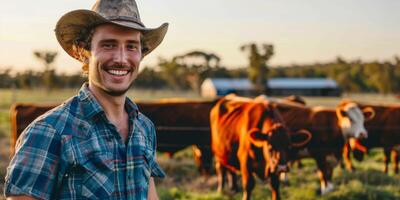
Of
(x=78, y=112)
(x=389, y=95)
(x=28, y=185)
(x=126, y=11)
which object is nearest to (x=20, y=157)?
(x=28, y=185)

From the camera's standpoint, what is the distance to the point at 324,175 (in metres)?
7.29

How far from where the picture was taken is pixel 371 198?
21.2 feet

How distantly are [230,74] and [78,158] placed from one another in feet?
254

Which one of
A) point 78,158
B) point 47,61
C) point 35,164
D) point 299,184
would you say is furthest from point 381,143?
point 47,61

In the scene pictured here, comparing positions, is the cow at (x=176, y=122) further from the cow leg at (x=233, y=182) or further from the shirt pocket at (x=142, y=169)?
the shirt pocket at (x=142, y=169)

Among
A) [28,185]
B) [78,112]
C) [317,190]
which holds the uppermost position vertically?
Result: [78,112]

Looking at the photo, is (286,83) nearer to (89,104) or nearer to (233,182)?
(233,182)

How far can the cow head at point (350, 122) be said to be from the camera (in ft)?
26.9

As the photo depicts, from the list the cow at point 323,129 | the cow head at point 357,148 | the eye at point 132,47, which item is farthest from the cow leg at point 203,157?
→ the eye at point 132,47

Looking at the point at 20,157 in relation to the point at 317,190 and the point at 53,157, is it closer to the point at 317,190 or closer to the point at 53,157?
the point at 53,157

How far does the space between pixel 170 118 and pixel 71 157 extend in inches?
278

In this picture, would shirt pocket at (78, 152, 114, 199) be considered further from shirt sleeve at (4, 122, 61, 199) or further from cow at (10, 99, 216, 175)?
cow at (10, 99, 216, 175)

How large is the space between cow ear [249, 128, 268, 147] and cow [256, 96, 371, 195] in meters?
1.50

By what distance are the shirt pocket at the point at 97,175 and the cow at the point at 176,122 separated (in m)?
6.26
